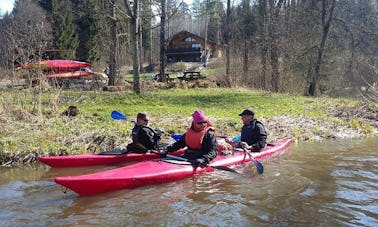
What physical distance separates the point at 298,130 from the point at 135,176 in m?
6.70

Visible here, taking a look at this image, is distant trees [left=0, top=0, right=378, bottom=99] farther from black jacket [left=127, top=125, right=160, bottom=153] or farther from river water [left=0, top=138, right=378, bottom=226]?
river water [left=0, top=138, right=378, bottom=226]

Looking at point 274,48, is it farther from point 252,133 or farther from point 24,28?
point 24,28

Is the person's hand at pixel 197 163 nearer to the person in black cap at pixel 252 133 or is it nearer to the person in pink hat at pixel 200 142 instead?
the person in pink hat at pixel 200 142

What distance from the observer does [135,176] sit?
251 inches

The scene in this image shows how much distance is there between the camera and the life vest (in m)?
7.41

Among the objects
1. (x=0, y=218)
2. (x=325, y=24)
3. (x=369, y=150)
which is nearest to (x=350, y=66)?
(x=325, y=24)

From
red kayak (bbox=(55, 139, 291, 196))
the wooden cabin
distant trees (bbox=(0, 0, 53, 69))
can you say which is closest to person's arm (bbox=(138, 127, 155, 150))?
red kayak (bbox=(55, 139, 291, 196))

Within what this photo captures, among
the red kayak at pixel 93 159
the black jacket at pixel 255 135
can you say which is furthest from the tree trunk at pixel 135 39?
the red kayak at pixel 93 159

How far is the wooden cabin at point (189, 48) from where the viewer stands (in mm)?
50344

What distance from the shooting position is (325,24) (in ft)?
71.5

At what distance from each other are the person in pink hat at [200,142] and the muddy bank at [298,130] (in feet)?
7.50

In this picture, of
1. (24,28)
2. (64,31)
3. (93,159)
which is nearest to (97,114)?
(93,159)

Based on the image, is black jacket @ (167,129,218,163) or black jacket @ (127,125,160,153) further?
black jacket @ (127,125,160,153)

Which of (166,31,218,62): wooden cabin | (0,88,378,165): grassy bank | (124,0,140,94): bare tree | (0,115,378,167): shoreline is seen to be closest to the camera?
(0,88,378,165): grassy bank
